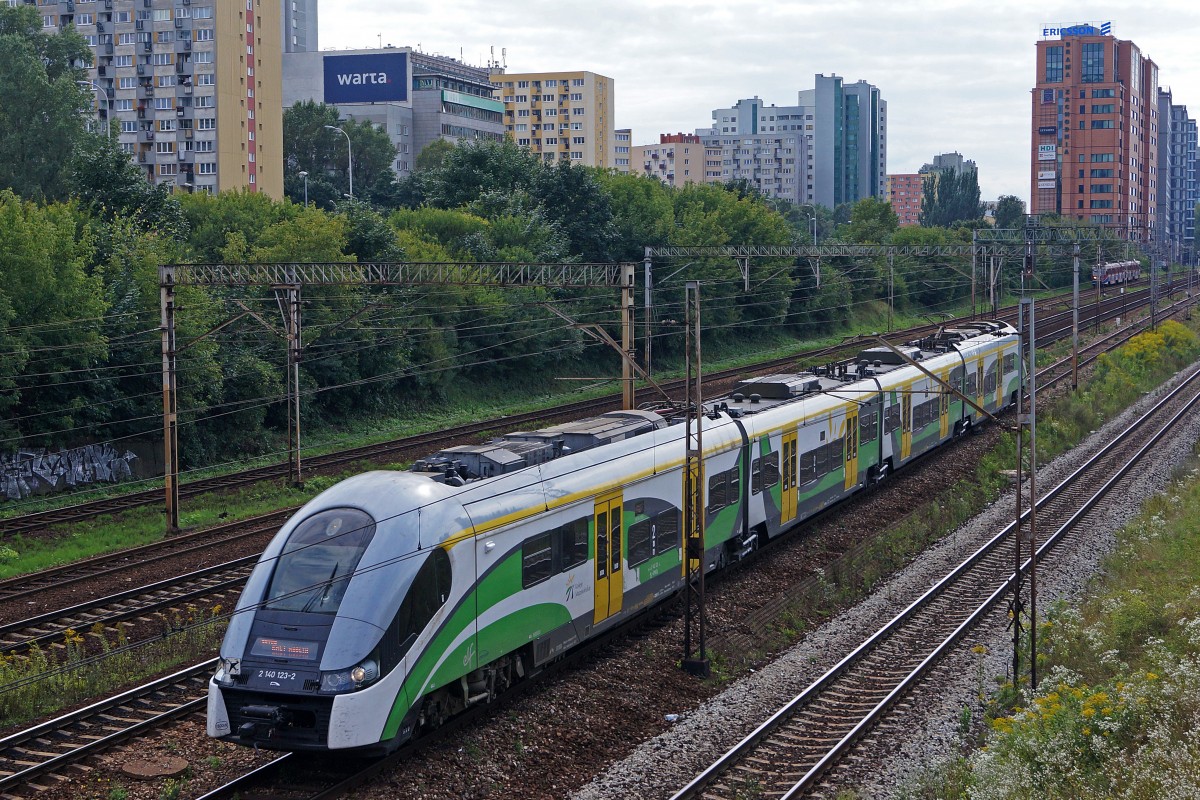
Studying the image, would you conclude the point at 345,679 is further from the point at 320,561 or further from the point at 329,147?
the point at 329,147

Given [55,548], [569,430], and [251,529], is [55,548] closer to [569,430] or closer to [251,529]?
[251,529]

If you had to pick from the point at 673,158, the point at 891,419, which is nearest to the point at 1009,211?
the point at 673,158

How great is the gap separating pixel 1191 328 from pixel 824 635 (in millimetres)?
59620

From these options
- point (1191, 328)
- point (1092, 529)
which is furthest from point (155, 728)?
point (1191, 328)

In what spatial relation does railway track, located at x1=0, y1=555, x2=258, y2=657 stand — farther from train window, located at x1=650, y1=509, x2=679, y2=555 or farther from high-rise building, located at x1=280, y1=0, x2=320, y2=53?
high-rise building, located at x1=280, y1=0, x2=320, y2=53

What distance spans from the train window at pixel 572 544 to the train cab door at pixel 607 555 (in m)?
0.28

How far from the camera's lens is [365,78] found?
115250 mm

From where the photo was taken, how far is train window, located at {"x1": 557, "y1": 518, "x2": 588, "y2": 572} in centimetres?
1598

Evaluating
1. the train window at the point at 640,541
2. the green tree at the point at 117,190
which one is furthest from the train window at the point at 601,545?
the green tree at the point at 117,190

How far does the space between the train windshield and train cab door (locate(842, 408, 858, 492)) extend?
1544cm

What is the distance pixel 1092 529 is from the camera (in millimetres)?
26297

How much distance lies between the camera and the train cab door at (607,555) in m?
16.9

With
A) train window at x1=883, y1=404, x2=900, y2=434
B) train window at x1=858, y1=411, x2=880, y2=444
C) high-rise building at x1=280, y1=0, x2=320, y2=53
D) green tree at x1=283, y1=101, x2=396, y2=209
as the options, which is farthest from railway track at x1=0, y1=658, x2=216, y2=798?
high-rise building at x1=280, y1=0, x2=320, y2=53

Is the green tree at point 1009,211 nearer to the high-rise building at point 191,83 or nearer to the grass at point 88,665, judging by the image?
the high-rise building at point 191,83
